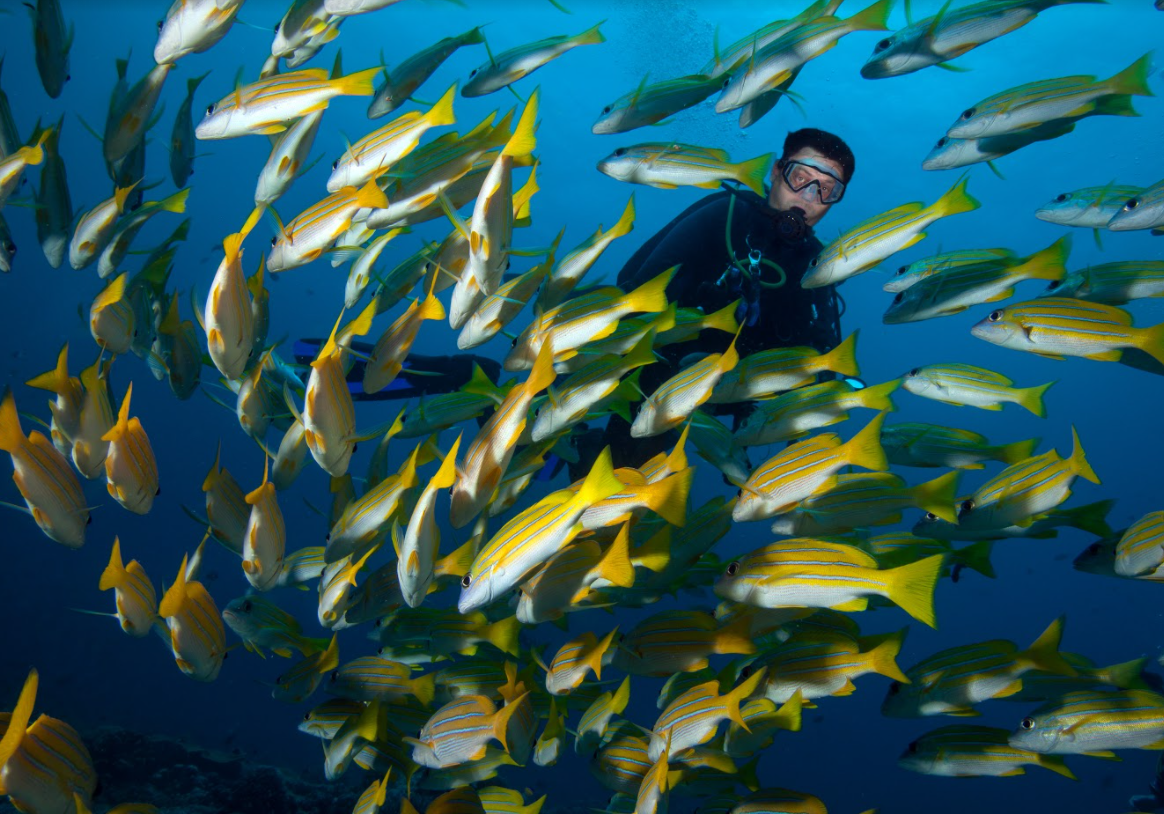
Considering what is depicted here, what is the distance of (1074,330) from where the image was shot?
8.95 feet

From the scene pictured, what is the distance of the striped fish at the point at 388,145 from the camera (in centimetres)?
243

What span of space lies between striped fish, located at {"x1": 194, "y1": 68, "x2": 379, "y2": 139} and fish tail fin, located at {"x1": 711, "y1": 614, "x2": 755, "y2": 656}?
8.97ft

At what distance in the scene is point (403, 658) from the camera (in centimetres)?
363

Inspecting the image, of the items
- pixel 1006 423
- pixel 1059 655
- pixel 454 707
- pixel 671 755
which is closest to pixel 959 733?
pixel 1059 655

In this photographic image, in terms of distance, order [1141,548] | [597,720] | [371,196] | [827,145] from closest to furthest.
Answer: [371,196], [1141,548], [597,720], [827,145]

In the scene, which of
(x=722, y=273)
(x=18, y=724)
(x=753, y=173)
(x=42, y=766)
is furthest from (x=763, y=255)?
(x=42, y=766)

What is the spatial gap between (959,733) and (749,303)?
2493 mm

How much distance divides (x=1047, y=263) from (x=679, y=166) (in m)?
1.72

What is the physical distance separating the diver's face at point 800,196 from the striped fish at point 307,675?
14.1 feet

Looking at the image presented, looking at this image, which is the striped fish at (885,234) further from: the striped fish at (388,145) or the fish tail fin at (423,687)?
the fish tail fin at (423,687)

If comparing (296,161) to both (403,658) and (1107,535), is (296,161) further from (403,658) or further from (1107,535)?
(1107,535)

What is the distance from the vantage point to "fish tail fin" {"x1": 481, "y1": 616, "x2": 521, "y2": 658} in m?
3.22

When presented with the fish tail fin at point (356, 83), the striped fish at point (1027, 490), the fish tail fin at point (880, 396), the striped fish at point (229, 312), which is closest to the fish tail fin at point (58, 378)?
the striped fish at point (229, 312)

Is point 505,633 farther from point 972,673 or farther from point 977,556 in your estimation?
point 977,556
